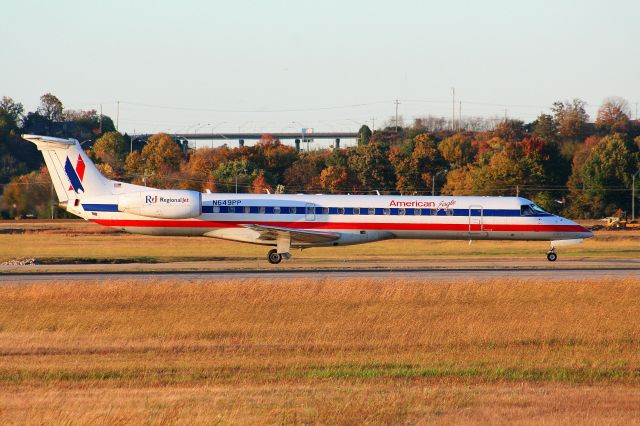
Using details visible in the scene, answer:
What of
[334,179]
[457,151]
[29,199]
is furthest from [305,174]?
[29,199]

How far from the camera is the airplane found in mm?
39094

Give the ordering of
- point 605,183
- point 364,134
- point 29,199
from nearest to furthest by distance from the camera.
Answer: point 29,199
point 605,183
point 364,134

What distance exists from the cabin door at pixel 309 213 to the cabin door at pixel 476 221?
6.74m

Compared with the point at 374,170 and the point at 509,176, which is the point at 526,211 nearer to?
the point at 509,176

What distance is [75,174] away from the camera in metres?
39.3

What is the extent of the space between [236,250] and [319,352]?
104 feet

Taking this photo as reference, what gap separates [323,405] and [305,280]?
16.6 m

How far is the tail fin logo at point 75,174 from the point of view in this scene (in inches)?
1547

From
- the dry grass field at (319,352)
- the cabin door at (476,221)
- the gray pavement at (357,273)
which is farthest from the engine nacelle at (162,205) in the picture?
the cabin door at (476,221)

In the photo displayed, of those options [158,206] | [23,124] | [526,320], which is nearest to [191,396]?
[526,320]

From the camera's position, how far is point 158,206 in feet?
128

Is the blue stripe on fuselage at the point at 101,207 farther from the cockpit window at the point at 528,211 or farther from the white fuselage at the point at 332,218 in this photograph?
the cockpit window at the point at 528,211

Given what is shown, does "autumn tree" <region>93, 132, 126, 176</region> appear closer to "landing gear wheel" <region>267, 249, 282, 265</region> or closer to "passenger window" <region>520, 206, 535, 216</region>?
"landing gear wheel" <region>267, 249, 282, 265</region>

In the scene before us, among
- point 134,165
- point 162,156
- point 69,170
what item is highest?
point 162,156
